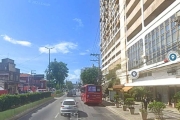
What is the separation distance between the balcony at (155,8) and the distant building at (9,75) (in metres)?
43.8

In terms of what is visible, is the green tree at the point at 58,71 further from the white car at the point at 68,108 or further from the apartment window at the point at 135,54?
the white car at the point at 68,108

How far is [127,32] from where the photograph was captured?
5247 cm

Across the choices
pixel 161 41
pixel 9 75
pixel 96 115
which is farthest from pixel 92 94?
pixel 9 75

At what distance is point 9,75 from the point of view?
7119 cm

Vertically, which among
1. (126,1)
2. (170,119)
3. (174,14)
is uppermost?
(126,1)

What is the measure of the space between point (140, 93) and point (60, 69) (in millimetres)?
63369

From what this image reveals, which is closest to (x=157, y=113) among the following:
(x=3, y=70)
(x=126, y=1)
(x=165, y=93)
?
(x=165, y=93)

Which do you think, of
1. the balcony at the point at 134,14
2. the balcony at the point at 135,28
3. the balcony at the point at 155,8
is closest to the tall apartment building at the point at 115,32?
the balcony at the point at 135,28

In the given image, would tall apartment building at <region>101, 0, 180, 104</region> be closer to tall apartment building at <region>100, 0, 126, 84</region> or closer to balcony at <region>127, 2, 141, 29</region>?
balcony at <region>127, 2, 141, 29</region>

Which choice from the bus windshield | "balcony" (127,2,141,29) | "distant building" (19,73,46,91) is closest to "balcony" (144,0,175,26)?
"balcony" (127,2,141,29)

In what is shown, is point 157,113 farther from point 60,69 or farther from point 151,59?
point 60,69

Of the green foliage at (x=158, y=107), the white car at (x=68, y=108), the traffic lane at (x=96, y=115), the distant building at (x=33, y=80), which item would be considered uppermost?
the distant building at (x=33, y=80)

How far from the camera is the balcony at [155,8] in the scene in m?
31.2

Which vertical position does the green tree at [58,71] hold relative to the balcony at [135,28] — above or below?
below
